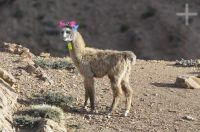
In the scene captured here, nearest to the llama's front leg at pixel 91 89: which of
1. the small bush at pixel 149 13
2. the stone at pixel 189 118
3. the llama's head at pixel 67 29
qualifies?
the llama's head at pixel 67 29

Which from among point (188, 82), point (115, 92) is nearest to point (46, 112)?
point (115, 92)

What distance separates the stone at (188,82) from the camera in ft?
56.7

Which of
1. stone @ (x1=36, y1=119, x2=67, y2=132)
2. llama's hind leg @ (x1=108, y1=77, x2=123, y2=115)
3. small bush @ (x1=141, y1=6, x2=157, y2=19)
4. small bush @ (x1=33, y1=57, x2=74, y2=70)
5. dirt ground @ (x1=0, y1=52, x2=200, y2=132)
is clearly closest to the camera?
stone @ (x1=36, y1=119, x2=67, y2=132)

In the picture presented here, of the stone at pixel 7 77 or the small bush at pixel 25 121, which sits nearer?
the small bush at pixel 25 121

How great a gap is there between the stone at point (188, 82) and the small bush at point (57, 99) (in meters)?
3.36

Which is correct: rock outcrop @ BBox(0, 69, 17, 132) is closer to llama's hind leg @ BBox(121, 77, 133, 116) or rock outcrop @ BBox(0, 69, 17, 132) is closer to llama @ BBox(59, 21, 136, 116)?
llama @ BBox(59, 21, 136, 116)

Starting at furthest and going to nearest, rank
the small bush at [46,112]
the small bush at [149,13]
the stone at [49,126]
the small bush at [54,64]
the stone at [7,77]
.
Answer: the small bush at [149,13] < the small bush at [54,64] < the stone at [7,77] < the small bush at [46,112] < the stone at [49,126]

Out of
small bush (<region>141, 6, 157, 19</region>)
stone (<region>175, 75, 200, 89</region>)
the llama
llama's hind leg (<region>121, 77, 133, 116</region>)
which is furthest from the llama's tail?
small bush (<region>141, 6, 157, 19</region>)

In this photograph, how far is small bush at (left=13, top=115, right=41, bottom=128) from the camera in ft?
44.2

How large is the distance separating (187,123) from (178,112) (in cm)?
73

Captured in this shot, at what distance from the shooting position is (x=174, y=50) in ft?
121

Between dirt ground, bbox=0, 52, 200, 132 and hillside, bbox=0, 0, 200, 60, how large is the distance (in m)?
17.6

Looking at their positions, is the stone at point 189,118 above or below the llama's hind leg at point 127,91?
below

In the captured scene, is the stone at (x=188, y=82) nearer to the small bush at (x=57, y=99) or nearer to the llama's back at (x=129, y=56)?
the llama's back at (x=129, y=56)
